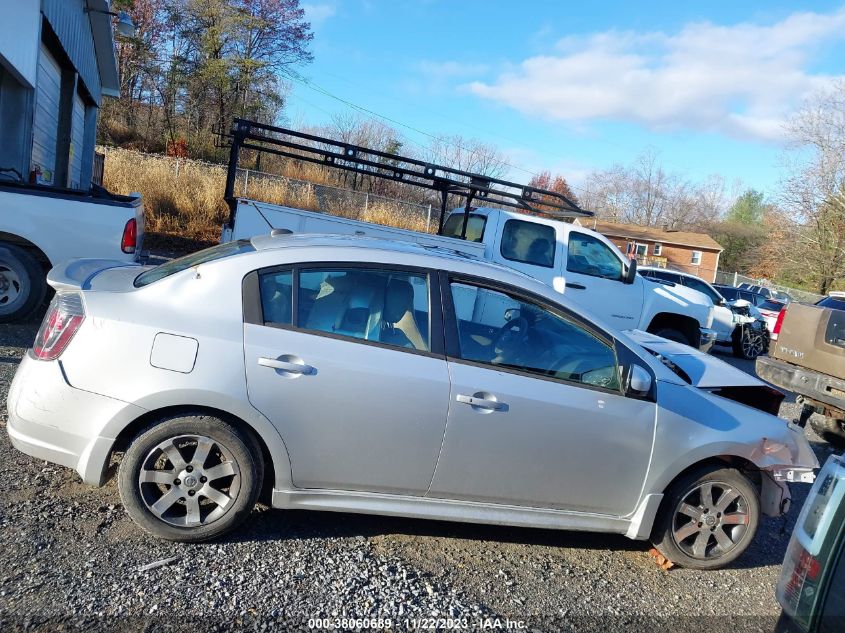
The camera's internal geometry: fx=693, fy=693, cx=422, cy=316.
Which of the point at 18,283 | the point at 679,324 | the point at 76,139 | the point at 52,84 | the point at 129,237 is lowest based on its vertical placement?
the point at 18,283

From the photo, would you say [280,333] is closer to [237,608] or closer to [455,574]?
[237,608]

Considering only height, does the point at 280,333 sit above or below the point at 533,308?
below

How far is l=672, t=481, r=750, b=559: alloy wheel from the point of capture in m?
4.28

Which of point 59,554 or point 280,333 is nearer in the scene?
point 59,554

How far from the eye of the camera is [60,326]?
146 inches

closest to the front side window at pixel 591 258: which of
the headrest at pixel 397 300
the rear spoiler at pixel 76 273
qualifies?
the headrest at pixel 397 300

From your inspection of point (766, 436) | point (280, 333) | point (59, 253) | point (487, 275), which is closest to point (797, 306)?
point (766, 436)

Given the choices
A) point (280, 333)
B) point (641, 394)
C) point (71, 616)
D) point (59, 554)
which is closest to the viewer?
point (71, 616)

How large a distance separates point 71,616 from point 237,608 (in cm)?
71

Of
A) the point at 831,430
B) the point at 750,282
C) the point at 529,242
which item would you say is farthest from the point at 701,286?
the point at 750,282

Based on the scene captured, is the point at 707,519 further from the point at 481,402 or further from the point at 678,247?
the point at 678,247

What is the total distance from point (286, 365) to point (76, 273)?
1561 mm

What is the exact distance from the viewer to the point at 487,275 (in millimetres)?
4129

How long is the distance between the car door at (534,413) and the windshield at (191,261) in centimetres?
129
